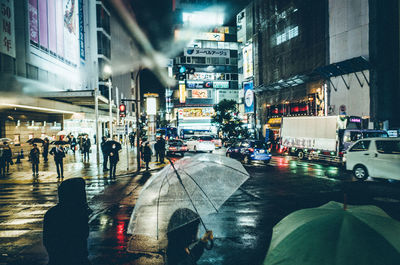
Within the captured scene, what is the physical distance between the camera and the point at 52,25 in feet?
103

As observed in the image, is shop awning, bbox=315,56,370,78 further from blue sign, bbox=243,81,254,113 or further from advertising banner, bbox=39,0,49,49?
advertising banner, bbox=39,0,49,49

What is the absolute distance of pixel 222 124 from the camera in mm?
51312

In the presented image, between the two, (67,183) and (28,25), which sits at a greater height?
(28,25)

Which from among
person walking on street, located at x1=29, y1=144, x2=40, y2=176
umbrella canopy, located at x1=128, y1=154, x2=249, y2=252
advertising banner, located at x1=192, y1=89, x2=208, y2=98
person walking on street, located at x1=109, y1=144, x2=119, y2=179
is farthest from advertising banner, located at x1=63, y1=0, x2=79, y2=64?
advertising banner, located at x1=192, y1=89, x2=208, y2=98

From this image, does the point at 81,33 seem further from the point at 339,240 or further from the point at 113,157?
the point at 339,240

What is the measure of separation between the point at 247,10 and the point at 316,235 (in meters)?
59.7

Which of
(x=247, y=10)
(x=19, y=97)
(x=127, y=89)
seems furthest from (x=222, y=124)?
(x=127, y=89)

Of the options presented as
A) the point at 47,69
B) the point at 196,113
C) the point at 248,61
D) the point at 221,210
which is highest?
the point at 248,61

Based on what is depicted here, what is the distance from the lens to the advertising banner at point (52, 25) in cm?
3095

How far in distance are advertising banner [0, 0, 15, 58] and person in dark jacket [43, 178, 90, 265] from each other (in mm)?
24026

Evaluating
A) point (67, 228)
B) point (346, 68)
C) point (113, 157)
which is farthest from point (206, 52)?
point (67, 228)

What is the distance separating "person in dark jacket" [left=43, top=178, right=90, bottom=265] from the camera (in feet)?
9.50

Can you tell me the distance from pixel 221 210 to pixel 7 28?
76.2 feet

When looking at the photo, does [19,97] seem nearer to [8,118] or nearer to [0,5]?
[8,118]
